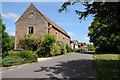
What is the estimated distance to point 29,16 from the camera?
42.4m

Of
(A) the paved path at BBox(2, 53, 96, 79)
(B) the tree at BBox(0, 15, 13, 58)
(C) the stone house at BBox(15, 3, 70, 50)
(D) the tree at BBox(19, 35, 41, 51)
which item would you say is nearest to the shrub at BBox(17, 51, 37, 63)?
(B) the tree at BBox(0, 15, 13, 58)

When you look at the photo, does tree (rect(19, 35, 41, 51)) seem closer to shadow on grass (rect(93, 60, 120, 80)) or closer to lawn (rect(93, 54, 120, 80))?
lawn (rect(93, 54, 120, 80))

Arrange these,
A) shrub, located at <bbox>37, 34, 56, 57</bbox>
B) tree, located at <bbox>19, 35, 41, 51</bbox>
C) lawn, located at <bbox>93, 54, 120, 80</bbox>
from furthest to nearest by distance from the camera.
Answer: tree, located at <bbox>19, 35, 41, 51</bbox> < shrub, located at <bbox>37, 34, 56, 57</bbox> < lawn, located at <bbox>93, 54, 120, 80</bbox>

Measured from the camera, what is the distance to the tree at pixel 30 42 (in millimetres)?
39031

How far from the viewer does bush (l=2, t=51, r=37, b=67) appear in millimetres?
20673

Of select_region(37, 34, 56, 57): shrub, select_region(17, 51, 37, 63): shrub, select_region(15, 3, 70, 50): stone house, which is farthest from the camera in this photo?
select_region(15, 3, 70, 50): stone house

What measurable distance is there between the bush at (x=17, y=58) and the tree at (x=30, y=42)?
13.6 m

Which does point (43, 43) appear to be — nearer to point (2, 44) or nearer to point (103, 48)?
point (2, 44)

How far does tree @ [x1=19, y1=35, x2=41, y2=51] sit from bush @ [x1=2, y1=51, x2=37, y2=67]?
13.6 m

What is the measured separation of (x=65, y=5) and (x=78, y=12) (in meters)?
1.63

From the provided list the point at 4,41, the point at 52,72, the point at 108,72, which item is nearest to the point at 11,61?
the point at 4,41

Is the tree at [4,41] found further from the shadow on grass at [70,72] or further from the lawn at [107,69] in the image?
the lawn at [107,69]

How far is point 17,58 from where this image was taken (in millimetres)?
22922

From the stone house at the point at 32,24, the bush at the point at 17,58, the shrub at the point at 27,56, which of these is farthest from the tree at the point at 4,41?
the stone house at the point at 32,24
